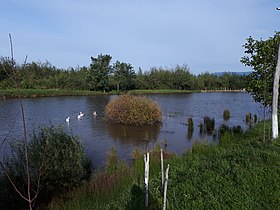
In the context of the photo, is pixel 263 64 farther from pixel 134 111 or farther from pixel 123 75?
pixel 123 75

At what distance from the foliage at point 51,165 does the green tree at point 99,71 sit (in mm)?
52952

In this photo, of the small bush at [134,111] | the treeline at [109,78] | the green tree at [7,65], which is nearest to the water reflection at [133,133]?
the small bush at [134,111]

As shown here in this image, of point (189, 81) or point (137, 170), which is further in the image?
point (189, 81)

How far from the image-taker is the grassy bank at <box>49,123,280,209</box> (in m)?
5.11

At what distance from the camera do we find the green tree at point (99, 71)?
199 feet

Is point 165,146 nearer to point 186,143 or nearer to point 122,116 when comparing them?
point 186,143

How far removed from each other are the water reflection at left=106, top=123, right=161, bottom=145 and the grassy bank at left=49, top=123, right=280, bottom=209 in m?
8.65

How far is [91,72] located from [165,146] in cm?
4826

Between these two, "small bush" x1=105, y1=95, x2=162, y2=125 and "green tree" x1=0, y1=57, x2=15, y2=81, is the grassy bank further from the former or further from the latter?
"small bush" x1=105, y1=95, x2=162, y2=125

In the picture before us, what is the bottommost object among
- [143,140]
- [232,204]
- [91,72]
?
[143,140]

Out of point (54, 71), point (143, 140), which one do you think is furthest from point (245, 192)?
point (54, 71)

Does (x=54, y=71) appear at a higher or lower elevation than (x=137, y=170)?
higher

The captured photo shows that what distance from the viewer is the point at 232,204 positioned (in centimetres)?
496

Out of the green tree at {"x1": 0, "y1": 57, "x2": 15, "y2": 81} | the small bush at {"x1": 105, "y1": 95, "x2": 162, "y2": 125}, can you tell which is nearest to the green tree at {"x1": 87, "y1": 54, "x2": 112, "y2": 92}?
the small bush at {"x1": 105, "y1": 95, "x2": 162, "y2": 125}
